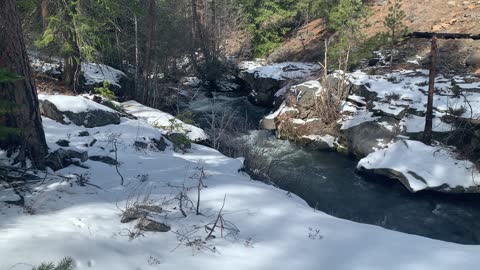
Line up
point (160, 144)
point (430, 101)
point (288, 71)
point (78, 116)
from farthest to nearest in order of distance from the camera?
point (288, 71)
point (430, 101)
point (78, 116)
point (160, 144)

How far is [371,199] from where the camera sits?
1130 cm

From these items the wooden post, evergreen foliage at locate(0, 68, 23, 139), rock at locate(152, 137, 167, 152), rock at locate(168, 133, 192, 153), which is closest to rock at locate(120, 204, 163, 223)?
evergreen foliage at locate(0, 68, 23, 139)

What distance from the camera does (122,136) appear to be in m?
9.00

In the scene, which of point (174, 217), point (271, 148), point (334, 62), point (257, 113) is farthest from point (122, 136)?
point (334, 62)

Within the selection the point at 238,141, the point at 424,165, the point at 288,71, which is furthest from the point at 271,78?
the point at 424,165

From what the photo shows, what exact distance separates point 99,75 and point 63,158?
1081cm

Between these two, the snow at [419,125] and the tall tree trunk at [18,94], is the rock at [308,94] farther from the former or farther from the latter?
the tall tree trunk at [18,94]

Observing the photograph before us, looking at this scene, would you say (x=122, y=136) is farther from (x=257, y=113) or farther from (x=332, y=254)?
(x=257, y=113)

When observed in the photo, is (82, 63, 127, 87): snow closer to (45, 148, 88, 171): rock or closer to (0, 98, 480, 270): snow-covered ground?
(45, 148, 88, 171): rock

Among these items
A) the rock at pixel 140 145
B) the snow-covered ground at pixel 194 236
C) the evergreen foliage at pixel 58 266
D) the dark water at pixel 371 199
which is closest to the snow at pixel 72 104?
the rock at pixel 140 145

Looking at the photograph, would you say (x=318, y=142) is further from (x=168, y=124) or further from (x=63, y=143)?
(x=63, y=143)

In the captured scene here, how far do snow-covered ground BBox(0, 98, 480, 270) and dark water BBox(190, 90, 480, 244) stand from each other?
345cm

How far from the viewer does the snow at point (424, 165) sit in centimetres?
1138

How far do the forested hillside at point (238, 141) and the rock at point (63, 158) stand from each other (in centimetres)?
5
